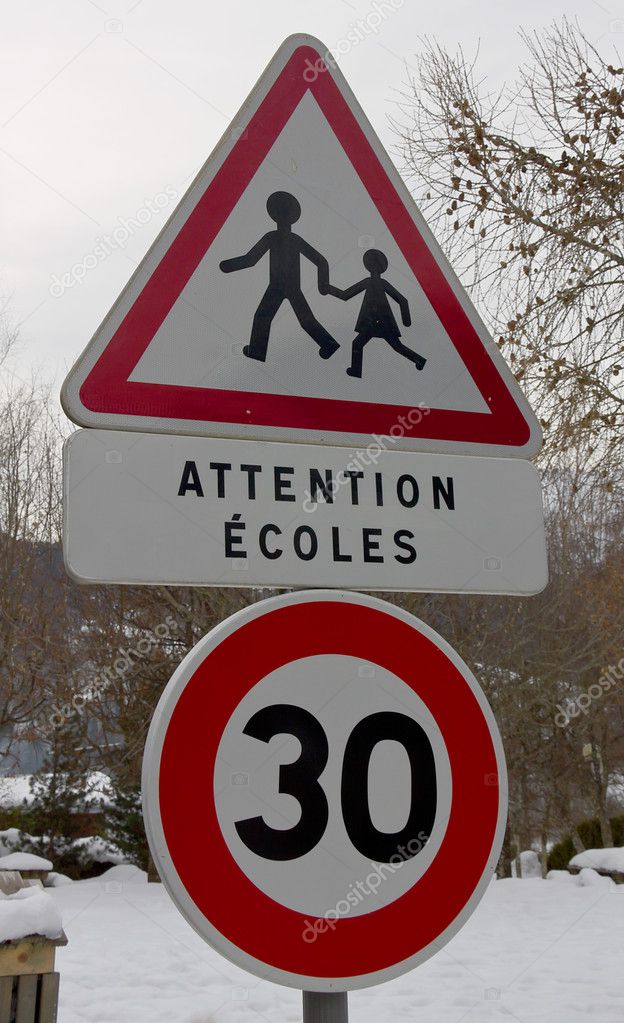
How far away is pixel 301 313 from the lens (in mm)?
1493

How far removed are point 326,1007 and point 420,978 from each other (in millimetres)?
6070

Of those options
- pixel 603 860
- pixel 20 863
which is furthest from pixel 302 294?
pixel 603 860

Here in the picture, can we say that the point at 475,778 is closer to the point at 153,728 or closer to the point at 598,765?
the point at 153,728

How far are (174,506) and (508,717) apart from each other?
16.2 m

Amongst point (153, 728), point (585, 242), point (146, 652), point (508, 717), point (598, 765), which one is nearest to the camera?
point (153, 728)

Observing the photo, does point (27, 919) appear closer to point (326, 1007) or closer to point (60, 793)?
point (326, 1007)

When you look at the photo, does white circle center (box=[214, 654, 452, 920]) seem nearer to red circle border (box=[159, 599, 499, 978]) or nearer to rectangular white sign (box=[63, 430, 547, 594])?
red circle border (box=[159, 599, 499, 978])

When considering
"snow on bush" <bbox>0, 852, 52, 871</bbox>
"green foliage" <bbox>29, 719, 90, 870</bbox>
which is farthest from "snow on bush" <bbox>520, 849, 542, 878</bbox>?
"snow on bush" <bbox>0, 852, 52, 871</bbox>

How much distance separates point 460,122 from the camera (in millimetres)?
5484

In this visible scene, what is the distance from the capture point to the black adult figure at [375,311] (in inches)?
60.1

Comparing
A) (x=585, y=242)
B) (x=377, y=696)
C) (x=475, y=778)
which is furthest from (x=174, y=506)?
(x=585, y=242)

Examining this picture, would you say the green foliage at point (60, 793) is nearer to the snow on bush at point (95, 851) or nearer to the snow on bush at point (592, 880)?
the snow on bush at point (95, 851)

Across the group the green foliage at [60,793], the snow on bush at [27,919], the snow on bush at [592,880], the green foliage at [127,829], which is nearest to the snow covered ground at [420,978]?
the snow on bush at [592,880]

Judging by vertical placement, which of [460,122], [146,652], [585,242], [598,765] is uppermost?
[460,122]
